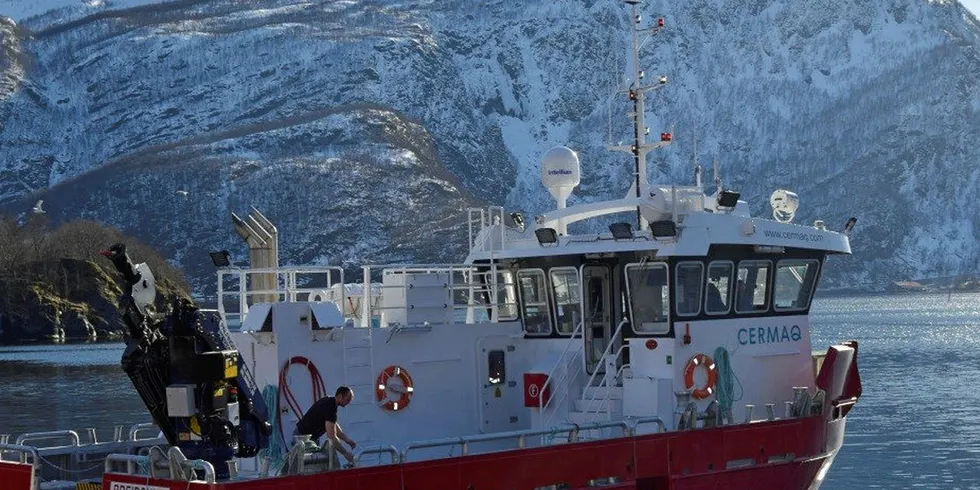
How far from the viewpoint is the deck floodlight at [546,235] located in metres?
20.6

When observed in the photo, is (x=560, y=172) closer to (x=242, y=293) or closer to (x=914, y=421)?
(x=242, y=293)

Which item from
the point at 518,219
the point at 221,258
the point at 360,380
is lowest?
the point at 360,380

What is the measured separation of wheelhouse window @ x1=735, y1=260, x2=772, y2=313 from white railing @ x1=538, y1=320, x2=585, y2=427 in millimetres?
2208

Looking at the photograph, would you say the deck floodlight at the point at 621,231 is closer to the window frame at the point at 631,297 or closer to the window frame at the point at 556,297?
the window frame at the point at 631,297

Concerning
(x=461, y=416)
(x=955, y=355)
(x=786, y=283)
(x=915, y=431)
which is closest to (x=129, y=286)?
(x=461, y=416)

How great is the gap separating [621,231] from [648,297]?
1.08 m

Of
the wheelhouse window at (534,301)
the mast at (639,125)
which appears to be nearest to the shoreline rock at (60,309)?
the mast at (639,125)

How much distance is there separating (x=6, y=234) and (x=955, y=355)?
3365 inches

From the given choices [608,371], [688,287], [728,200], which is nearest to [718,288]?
[688,287]

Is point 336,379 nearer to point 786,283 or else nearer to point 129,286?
point 129,286

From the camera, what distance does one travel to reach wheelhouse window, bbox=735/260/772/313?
2108cm

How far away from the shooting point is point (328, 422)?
53.4 ft

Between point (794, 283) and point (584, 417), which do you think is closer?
point (584, 417)

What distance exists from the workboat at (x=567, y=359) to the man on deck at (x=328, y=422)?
64 cm
